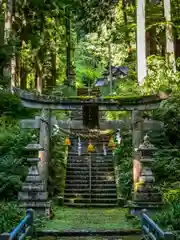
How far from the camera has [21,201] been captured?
1194 centimetres

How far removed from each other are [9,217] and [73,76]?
1060 inches

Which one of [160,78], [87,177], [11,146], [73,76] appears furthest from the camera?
[73,76]

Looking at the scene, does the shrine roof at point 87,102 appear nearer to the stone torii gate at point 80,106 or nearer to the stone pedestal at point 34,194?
the stone torii gate at point 80,106

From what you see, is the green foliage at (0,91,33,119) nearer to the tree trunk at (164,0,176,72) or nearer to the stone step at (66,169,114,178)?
the stone step at (66,169,114,178)

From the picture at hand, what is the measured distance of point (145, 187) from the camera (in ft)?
39.7

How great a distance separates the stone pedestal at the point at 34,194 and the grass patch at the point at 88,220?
545 mm

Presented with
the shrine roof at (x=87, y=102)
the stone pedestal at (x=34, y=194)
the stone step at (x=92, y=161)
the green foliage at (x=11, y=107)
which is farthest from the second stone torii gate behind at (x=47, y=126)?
the green foliage at (x=11, y=107)

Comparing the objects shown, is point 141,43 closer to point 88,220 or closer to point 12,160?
point 12,160

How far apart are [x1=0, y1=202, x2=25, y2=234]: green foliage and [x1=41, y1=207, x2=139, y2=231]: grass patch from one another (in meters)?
0.91

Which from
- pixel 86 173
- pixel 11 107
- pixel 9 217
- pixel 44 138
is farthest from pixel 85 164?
pixel 9 217

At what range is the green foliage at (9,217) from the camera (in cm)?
888

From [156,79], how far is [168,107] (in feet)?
A: 13.6

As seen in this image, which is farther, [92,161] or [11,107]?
[11,107]

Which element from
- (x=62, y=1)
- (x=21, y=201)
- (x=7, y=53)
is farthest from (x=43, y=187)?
(x=62, y=1)
